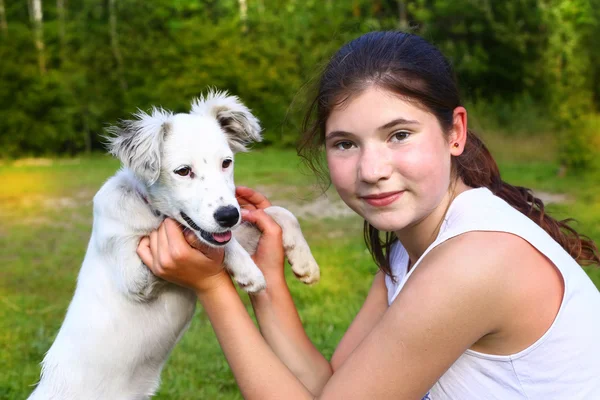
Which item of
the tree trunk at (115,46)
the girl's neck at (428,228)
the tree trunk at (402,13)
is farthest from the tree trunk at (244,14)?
the girl's neck at (428,228)

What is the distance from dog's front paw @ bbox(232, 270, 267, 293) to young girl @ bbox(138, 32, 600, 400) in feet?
0.48

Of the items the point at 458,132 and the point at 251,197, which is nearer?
the point at 458,132

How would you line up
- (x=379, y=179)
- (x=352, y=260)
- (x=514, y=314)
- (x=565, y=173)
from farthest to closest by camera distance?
(x=565, y=173)
(x=352, y=260)
(x=379, y=179)
(x=514, y=314)

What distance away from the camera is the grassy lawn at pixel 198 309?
4.03 meters

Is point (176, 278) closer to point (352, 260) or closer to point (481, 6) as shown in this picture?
point (352, 260)

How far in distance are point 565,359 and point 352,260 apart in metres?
4.40

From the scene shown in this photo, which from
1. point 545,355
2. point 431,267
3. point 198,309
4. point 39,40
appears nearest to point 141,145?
point 431,267

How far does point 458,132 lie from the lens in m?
2.38

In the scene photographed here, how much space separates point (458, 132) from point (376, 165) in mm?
398

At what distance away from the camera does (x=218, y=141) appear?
9.20ft

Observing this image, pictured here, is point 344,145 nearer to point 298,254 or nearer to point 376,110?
point 376,110

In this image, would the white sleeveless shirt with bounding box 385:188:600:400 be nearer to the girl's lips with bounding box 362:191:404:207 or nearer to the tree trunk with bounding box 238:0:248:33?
the girl's lips with bounding box 362:191:404:207

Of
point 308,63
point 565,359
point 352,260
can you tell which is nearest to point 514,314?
point 565,359

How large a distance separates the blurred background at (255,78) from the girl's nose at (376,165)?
6380 millimetres
